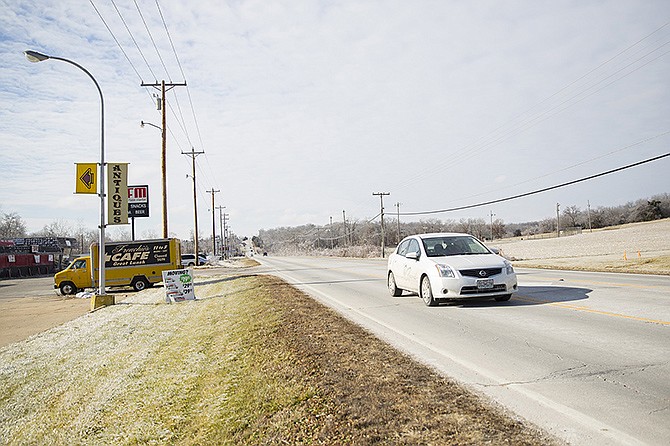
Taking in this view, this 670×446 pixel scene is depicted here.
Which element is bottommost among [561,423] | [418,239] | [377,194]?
[561,423]

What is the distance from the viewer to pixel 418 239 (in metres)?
12.6

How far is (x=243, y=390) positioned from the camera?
5891 millimetres

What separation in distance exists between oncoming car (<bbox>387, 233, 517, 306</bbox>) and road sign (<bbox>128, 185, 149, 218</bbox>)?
34547 millimetres

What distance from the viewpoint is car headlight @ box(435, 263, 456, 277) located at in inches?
424

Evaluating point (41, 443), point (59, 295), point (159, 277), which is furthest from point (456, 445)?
point (59, 295)

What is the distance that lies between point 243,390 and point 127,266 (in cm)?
2587

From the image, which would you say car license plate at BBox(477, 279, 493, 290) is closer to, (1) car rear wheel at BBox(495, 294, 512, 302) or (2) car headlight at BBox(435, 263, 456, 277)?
(2) car headlight at BBox(435, 263, 456, 277)

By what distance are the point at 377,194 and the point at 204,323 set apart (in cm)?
6522

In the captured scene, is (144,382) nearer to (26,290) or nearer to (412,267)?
(412,267)

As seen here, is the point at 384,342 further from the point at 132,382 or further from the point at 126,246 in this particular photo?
the point at 126,246

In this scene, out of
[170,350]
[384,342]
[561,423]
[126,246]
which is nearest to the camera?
[561,423]

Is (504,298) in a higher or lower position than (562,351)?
higher

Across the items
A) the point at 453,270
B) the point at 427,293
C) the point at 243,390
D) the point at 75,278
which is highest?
the point at 453,270

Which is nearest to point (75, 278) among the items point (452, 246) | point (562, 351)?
point (452, 246)
